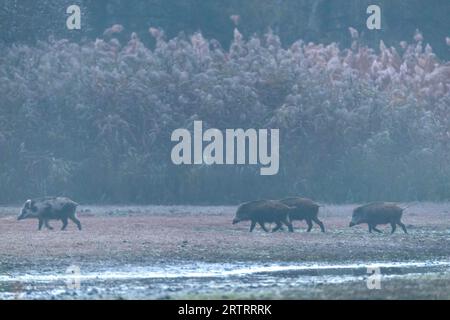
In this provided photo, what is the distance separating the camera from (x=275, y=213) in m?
20.8

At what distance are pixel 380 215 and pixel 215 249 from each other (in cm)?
410

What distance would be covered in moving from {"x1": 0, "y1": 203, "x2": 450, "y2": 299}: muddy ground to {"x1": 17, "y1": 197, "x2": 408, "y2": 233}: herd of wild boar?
226 millimetres

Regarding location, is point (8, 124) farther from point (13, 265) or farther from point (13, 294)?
point (13, 294)

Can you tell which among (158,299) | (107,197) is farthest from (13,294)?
(107,197)

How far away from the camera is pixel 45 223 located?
68.9 ft

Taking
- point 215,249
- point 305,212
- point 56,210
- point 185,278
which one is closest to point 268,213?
point 305,212

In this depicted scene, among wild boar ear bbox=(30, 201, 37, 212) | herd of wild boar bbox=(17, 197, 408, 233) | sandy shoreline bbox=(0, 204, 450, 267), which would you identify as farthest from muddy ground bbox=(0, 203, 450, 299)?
wild boar ear bbox=(30, 201, 37, 212)

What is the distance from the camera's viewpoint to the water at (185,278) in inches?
532

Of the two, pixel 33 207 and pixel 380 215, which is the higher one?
pixel 33 207

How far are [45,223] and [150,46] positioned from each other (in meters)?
15.4

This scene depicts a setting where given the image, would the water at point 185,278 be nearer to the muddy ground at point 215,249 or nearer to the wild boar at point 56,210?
the muddy ground at point 215,249

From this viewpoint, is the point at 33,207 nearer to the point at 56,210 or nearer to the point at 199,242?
the point at 56,210

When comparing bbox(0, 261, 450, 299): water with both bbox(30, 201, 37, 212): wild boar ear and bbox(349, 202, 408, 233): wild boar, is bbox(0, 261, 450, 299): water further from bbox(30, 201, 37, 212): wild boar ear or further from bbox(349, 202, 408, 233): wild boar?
bbox(30, 201, 37, 212): wild boar ear

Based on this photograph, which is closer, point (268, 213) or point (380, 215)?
point (268, 213)
